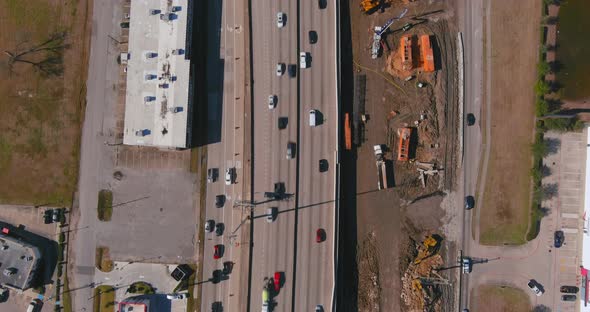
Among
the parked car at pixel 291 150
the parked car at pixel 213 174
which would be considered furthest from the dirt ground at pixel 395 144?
the parked car at pixel 213 174

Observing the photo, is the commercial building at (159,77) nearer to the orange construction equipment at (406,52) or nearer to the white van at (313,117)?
the white van at (313,117)

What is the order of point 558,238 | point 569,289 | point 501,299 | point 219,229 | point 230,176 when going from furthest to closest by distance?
point 501,299
point 558,238
point 569,289
point 219,229
point 230,176

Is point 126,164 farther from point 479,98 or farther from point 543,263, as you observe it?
point 543,263

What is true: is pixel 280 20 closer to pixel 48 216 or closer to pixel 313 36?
pixel 313 36

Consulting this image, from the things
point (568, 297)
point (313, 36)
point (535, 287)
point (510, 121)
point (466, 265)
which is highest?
point (313, 36)

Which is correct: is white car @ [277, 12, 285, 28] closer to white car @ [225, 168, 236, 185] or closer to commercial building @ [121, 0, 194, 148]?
commercial building @ [121, 0, 194, 148]

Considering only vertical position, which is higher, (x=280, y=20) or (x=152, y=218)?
(x=280, y=20)

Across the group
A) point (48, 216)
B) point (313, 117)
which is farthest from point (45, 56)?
point (313, 117)
